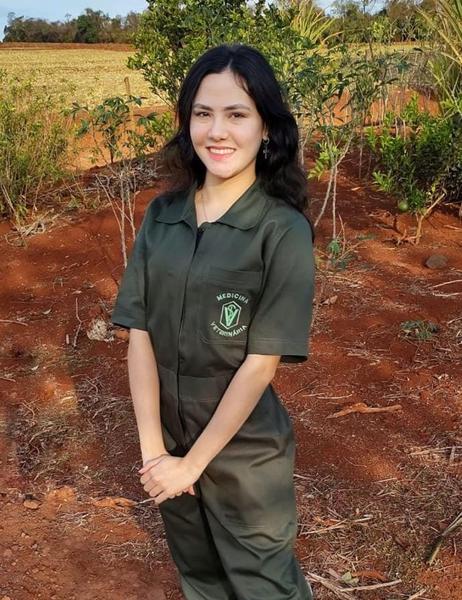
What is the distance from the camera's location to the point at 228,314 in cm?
144

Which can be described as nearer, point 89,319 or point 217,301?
point 217,301

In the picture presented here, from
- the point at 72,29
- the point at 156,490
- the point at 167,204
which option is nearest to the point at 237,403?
the point at 156,490

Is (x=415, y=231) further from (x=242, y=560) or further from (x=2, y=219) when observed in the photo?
(x=242, y=560)

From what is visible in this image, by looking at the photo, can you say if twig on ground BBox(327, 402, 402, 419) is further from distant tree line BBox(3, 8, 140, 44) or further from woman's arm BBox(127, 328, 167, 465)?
distant tree line BBox(3, 8, 140, 44)

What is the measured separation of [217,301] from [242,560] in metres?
0.63

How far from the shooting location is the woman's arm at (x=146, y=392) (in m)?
1.56

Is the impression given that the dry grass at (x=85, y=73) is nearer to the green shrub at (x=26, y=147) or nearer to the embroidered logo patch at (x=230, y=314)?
the green shrub at (x=26, y=147)

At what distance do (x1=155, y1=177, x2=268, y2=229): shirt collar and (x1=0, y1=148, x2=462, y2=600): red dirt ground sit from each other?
4.39 ft

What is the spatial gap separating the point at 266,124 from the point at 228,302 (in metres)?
0.41

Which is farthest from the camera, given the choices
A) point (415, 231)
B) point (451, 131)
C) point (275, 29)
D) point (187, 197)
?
point (415, 231)

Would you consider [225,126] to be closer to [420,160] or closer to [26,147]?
[420,160]

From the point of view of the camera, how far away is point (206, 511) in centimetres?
164

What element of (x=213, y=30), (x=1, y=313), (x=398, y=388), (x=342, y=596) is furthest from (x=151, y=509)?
(x=213, y=30)

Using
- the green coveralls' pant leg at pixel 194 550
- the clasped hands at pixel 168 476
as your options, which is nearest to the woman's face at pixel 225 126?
the clasped hands at pixel 168 476
